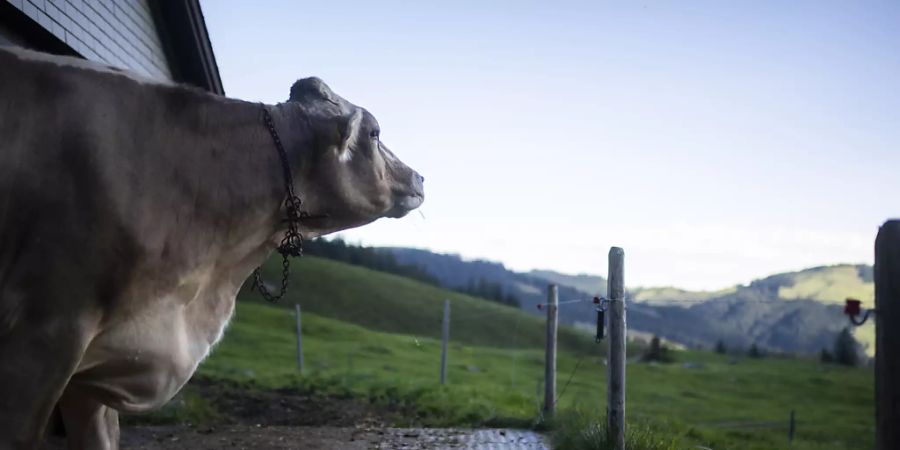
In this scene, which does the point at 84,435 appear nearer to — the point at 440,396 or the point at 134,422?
the point at 134,422

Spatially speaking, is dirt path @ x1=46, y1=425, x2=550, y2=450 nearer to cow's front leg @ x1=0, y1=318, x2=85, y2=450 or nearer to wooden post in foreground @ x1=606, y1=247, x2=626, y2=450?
wooden post in foreground @ x1=606, y1=247, x2=626, y2=450

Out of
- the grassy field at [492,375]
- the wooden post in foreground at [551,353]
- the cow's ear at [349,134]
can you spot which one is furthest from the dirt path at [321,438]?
the cow's ear at [349,134]

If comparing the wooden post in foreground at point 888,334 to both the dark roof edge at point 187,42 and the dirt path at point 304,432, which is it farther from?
the dark roof edge at point 187,42

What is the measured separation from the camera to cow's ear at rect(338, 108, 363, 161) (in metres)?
5.84

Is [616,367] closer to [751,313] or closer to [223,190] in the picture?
[223,190]

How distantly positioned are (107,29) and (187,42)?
271cm

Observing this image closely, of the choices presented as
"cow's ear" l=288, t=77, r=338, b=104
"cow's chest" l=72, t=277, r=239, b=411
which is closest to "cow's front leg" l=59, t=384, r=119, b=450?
"cow's chest" l=72, t=277, r=239, b=411

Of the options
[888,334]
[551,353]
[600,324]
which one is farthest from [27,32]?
[551,353]

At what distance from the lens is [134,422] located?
1196 centimetres

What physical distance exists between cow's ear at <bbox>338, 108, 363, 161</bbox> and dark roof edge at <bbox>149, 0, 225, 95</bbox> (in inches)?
243

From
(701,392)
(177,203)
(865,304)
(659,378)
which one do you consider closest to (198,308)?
(177,203)

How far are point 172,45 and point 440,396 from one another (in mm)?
7634

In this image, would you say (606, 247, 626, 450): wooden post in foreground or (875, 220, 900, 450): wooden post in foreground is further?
(606, 247, 626, 450): wooden post in foreground

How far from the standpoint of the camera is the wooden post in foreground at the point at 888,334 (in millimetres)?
4277
